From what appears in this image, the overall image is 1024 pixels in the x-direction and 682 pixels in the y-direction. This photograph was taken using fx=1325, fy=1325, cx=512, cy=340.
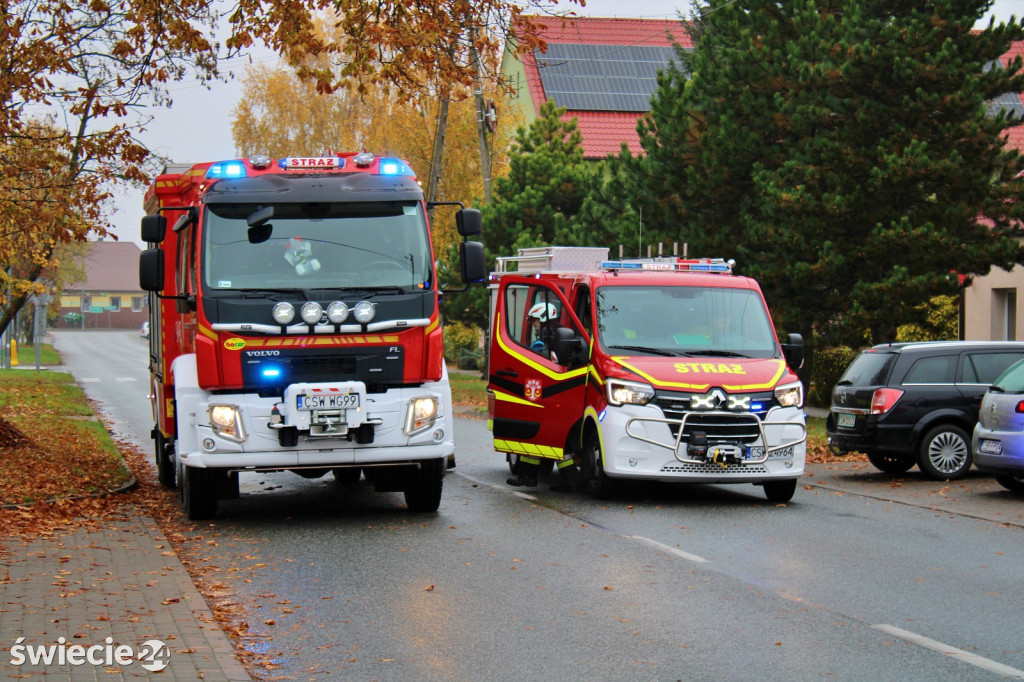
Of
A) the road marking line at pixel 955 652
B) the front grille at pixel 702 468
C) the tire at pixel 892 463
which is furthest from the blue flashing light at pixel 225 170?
the tire at pixel 892 463

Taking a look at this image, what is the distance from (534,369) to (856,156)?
1039 cm

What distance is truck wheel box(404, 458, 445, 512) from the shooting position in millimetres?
12195

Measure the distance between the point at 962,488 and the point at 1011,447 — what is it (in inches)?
72.7

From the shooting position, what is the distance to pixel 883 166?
22.3 m

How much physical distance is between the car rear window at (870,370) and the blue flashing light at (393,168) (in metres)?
6.92

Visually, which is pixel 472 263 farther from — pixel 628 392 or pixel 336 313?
pixel 628 392

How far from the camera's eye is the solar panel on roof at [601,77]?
5066 centimetres

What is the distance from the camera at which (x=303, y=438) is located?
11383 millimetres

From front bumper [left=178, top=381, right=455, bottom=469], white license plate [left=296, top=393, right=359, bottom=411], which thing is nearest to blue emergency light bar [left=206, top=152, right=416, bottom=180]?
front bumper [left=178, top=381, right=455, bottom=469]

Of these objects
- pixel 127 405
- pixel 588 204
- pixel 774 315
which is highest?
pixel 588 204

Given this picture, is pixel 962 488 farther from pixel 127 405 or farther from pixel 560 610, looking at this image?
pixel 127 405

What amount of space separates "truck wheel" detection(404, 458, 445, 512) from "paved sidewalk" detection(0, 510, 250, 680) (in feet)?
8.62

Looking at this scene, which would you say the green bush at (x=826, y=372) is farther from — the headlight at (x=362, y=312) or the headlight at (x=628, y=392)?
the headlight at (x=362, y=312)

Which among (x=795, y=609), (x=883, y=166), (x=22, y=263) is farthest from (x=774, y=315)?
(x=22, y=263)
